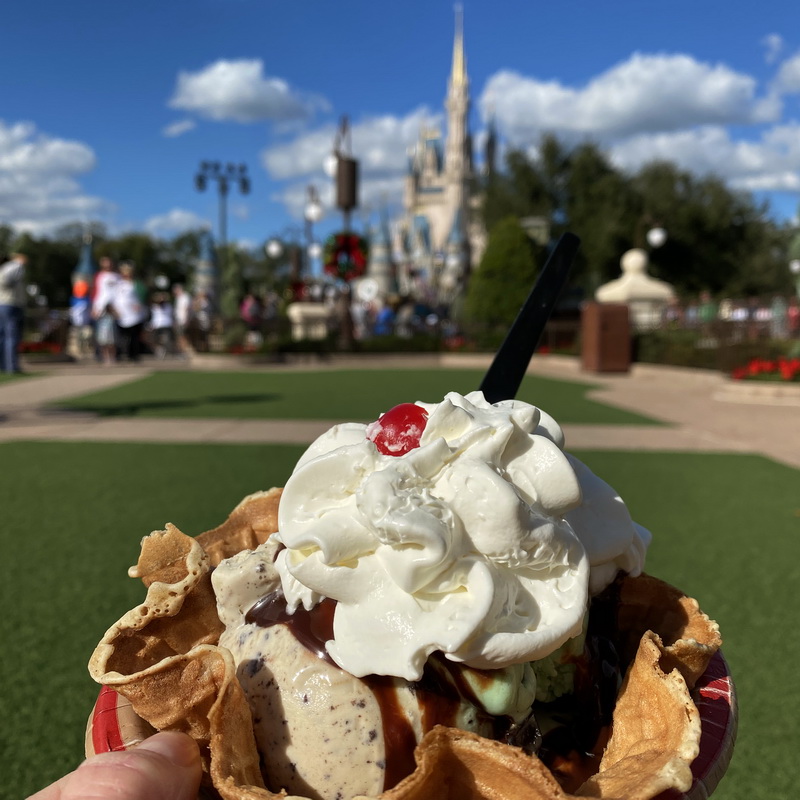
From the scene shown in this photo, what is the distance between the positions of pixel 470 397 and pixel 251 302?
81.0ft

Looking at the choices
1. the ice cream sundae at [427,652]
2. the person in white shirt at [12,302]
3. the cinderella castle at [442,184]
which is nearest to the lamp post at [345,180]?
the person in white shirt at [12,302]

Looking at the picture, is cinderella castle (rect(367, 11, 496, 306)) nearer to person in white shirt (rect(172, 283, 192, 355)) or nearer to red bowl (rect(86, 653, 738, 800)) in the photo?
person in white shirt (rect(172, 283, 192, 355))

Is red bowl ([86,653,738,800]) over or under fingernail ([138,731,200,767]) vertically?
under

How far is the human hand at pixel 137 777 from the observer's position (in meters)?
0.94

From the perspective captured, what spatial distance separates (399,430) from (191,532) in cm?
330

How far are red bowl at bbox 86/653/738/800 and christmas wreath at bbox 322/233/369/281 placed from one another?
21397 millimetres

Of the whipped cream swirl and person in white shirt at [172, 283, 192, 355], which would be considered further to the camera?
person in white shirt at [172, 283, 192, 355]

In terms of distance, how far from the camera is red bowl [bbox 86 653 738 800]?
1.13 meters

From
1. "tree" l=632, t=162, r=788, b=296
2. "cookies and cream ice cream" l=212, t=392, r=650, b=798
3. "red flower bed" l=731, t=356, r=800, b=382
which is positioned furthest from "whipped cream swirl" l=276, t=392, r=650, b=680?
"tree" l=632, t=162, r=788, b=296

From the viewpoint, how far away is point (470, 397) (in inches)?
57.8

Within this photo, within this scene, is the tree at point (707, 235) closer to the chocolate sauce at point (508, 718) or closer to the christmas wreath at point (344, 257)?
the christmas wreath at point (344, 257)

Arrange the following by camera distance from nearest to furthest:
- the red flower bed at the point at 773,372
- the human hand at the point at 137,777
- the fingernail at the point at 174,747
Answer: the human hand at the point at 137,777 < the fingernail at the point at 174,747 < the red flower bed at the point at 773,372

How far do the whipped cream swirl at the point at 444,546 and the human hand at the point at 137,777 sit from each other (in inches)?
11.2

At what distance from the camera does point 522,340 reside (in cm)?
187
